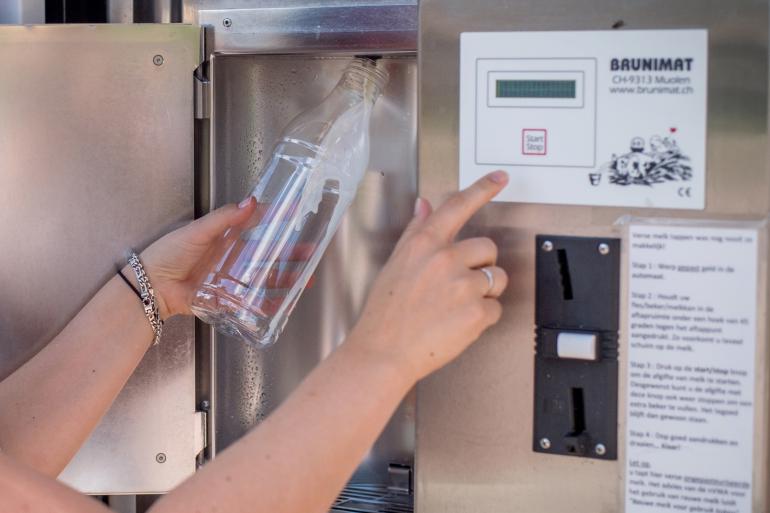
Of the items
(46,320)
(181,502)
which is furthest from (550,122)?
(46,320)

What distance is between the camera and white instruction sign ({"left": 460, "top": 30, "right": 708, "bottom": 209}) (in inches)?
33.6

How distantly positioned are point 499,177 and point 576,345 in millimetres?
182

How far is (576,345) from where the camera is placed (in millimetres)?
892

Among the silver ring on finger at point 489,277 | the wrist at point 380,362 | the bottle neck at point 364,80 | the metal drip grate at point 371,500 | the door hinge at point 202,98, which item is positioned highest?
the bottle neck at point 364,80

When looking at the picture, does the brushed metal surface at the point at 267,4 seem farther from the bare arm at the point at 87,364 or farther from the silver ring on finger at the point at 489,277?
the silver ring on finger at the point at 489,277

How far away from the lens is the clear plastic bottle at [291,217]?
4.19 ft

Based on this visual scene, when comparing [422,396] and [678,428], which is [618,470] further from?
[422,396]

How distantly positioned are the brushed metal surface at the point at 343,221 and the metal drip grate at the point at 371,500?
0.05 ft

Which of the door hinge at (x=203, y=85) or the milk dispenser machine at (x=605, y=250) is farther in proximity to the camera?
the door hinge at (x=203, y=85)

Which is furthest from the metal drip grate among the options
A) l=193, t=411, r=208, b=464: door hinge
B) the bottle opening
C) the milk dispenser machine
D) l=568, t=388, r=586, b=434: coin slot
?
the bottle opening

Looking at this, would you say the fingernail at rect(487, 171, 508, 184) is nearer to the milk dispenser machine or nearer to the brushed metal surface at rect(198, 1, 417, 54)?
the milk dispenser machine

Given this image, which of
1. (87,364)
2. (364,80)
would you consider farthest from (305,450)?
(364,80)

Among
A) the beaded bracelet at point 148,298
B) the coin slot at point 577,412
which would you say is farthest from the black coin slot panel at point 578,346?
the beaded bracelet at point 148,298

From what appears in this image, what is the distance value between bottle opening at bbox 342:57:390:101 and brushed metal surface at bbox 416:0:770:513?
1.16 ft
